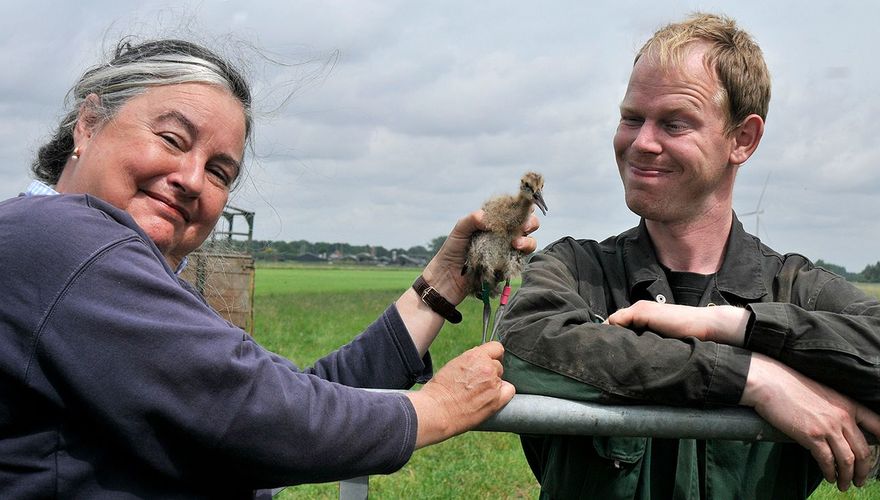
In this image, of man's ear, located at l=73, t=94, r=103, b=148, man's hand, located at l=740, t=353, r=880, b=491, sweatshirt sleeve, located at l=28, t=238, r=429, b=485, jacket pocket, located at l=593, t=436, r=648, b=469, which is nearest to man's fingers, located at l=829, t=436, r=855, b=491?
man's hand, located at l=740, t=353, r=880, b=491

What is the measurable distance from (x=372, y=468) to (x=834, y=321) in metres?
1.77

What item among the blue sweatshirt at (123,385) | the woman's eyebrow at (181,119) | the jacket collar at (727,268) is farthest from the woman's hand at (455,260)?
the blue sweatshirt at (123,385)

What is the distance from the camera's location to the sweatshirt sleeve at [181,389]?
2.16m

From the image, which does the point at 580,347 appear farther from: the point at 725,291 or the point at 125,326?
the point at 125,326

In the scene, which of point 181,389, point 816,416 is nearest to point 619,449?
point 816,416

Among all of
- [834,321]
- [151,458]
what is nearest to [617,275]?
[834,321]

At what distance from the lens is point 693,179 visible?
3.46 m

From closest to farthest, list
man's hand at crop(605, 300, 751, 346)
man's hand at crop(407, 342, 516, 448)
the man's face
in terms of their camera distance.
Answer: man's hand at crop(407, 342, 516, 448) → man's hand at crop(605, 300, 751, 346) → the man's face

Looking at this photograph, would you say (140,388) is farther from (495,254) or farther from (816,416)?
(495,254)

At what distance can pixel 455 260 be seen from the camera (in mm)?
4660

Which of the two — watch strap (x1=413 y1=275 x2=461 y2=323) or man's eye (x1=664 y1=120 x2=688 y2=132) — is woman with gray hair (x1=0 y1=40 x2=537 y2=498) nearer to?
man's eye (x1=664 y1=120 x2=688 y2=132)

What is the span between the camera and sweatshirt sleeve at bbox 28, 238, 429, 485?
7.07 feet

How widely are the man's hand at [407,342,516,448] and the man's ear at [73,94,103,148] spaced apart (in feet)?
5.13

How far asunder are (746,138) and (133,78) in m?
2.66
